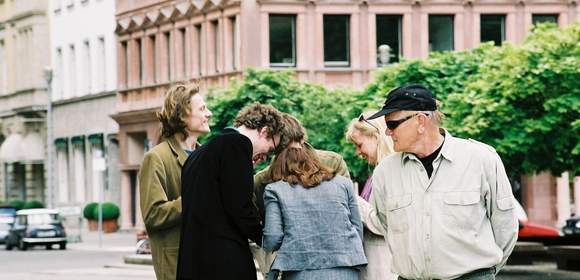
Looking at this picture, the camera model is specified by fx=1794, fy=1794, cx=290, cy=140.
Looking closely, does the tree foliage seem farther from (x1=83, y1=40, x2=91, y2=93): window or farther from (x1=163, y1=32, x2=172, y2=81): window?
(x1=83, y1=40, x2=91, y2=93): window

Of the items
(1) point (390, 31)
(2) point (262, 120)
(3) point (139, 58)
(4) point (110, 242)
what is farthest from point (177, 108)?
(3) point (139, 58)

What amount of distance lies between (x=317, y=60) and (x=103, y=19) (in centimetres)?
1637

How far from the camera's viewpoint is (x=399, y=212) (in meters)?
8.87

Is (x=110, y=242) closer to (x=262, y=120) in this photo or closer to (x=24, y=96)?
(x=24, y=96)

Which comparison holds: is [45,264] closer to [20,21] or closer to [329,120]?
[329,120]

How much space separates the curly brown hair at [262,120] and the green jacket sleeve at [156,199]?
2.36ft

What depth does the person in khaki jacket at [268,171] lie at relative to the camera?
32.2 feet

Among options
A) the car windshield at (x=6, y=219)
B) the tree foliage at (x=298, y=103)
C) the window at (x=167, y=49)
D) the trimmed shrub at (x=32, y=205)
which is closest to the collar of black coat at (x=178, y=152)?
the tree foliage at (x=298, y=103)

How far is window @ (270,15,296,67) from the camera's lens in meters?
57.3

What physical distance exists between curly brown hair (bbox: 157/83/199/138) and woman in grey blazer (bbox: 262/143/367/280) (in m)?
0.84

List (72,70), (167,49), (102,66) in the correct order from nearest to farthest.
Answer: (167,49) < (102,66) < (72,70)

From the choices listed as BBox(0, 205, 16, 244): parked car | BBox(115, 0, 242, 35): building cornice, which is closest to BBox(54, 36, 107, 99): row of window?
BBox(115, 0, 242, 35): building cornice

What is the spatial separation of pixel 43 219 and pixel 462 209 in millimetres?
46222

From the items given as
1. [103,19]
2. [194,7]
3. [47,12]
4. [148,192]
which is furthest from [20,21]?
[148,192]
